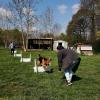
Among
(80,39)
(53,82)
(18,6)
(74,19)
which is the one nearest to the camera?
(53,82)

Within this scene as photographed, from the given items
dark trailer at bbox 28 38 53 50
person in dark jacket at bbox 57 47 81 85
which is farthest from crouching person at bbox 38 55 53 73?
dark trailer at bbox 28 38 53 50

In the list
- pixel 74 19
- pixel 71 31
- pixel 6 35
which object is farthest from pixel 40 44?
pixel 6 35

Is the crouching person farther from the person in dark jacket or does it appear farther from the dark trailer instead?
the dark trailer

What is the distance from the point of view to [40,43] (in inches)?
3093

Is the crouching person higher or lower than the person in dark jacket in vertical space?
lower

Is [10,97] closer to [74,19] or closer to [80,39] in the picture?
[80,39]

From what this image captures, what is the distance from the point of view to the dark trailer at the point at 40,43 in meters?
77.5

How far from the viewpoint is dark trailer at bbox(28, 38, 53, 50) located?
254 feet

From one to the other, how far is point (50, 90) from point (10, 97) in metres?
2.22

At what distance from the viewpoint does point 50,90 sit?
13414 mm

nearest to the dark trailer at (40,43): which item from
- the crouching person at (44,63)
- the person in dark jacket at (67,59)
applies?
the crouching person at (44,63)

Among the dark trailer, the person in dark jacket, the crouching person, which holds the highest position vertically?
the person in dark jacket

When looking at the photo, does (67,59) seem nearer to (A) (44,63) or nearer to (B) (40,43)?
(A) (44,63)

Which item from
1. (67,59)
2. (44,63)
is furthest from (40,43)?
(67,59)
